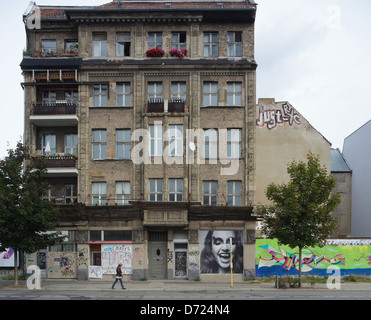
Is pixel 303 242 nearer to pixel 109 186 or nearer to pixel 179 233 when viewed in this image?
pixel 179 233

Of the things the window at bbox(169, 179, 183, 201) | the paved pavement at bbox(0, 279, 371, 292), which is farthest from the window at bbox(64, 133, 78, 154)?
the paved pavement at bbox(0, 279, 371, 292)

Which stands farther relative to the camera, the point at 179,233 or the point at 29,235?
the point at 179,233

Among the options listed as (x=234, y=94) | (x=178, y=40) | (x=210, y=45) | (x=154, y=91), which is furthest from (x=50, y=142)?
(x=234, y=94)

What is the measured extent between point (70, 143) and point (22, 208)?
7681 mm

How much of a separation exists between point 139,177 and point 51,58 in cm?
1046

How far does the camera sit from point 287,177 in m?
36.1

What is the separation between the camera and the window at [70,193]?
3266cm

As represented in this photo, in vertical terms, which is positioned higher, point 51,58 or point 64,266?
point 51,58

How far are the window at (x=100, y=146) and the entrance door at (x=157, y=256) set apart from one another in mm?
6668

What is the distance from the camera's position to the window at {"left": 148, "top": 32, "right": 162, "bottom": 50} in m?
33.3

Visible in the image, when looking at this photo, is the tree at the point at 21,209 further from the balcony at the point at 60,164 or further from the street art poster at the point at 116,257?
the street art poster at the point at 116,257

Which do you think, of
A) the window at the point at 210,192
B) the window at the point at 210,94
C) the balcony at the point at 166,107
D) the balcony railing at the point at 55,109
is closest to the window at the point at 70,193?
the balcony railing at the point at 55,109

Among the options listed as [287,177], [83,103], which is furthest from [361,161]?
[83,103]

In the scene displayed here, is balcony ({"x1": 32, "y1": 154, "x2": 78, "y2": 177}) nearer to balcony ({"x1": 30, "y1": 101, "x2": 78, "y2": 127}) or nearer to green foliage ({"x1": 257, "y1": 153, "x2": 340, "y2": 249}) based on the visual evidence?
balcony ({"x1": 30, "y1": 101, "x2": 78, "y2": 127})
